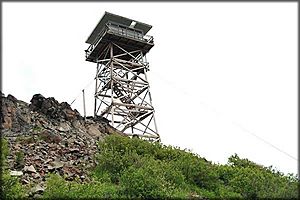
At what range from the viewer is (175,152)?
19859mm

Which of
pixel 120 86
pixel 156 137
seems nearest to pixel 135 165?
pixel 156 137

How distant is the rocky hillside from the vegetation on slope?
0.72m

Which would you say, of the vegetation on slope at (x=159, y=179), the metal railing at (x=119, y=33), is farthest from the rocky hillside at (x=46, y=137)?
the metal railing at (x=119, y=33)

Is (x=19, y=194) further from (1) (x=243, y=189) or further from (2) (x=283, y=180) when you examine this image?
(2) (x=283, y=180)

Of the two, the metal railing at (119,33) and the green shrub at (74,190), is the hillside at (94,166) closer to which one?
the green shrub at (74,190)

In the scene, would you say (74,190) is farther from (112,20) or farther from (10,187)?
(112,20)

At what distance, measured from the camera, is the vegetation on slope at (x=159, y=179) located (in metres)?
13.5

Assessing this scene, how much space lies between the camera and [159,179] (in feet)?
47.9

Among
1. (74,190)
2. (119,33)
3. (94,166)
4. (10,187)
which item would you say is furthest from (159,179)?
(119,33)

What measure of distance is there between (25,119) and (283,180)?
36.6 ft

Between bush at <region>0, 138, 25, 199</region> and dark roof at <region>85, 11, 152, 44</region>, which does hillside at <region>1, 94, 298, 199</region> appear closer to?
bush at <region>0, 138, 25, 199</region>

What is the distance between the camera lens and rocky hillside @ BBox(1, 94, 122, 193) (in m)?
15.4

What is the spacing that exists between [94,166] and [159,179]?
134 inches

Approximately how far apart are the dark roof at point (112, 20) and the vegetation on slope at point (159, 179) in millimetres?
10527
